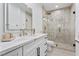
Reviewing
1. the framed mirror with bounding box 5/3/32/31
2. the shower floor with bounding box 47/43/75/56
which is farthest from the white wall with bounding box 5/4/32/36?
the shower floor with bounding box 47/43/75/56

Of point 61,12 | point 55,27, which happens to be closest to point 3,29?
point 55,27

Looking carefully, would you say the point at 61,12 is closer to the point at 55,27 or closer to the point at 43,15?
the point at 55,27

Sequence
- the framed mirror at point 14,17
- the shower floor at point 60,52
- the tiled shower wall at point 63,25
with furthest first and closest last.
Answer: the tiled shower wall at point 63,25 < the shower floor at point 60,52 < the framed mirror at point 14,17

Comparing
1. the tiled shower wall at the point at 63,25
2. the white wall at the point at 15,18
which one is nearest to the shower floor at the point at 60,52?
the tiled shower wall at the point at 63,25

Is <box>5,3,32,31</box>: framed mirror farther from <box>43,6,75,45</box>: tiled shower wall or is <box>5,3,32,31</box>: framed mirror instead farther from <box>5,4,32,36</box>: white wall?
<box>43,6,75,45</box>: tiled shower wall

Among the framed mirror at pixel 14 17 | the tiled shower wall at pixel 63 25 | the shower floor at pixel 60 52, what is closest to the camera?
the framed mirror at pixel 14 17

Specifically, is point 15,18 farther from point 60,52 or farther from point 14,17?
point 60,52

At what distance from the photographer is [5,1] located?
149 cm

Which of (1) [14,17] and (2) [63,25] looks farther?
(2) [63,25]

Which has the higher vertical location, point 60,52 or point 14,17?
point 14,17

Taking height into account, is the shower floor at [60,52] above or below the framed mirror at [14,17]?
below

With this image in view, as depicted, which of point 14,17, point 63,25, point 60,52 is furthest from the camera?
point 63,25

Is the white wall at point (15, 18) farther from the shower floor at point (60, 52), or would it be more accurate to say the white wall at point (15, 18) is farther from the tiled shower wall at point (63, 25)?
the tiled shower wall at point (63, 25)

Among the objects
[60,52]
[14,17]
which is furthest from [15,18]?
[60,52]
